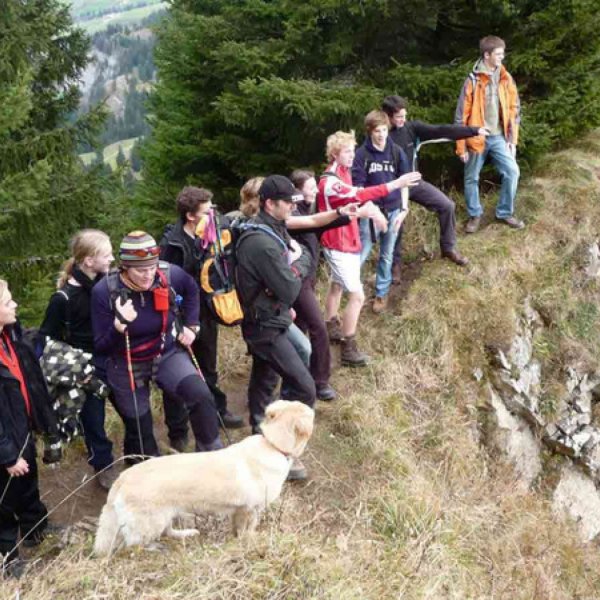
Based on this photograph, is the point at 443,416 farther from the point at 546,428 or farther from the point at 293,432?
the point at 293,432

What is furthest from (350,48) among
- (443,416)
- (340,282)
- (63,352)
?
(63,352)

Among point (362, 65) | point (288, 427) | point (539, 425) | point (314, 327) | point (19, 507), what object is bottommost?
point (539, 425)

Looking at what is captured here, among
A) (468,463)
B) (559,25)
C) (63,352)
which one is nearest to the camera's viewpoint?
(63,352)

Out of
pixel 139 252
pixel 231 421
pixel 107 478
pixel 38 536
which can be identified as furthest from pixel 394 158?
pixel 38 536

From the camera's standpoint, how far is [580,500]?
7.68 metres

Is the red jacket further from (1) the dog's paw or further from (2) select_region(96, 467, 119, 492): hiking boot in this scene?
(1) the dog's paw

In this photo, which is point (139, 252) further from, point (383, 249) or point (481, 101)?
point (481, 101)

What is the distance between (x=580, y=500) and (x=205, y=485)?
5.67m

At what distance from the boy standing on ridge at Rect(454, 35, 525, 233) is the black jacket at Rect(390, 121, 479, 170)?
0.44 meters

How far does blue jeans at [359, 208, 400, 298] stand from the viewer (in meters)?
7.09

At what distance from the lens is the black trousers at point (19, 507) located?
421 centimetres

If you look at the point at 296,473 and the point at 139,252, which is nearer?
the point at 139,252

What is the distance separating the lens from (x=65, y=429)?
15.0 feet

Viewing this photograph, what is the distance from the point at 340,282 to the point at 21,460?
3.47 meters
